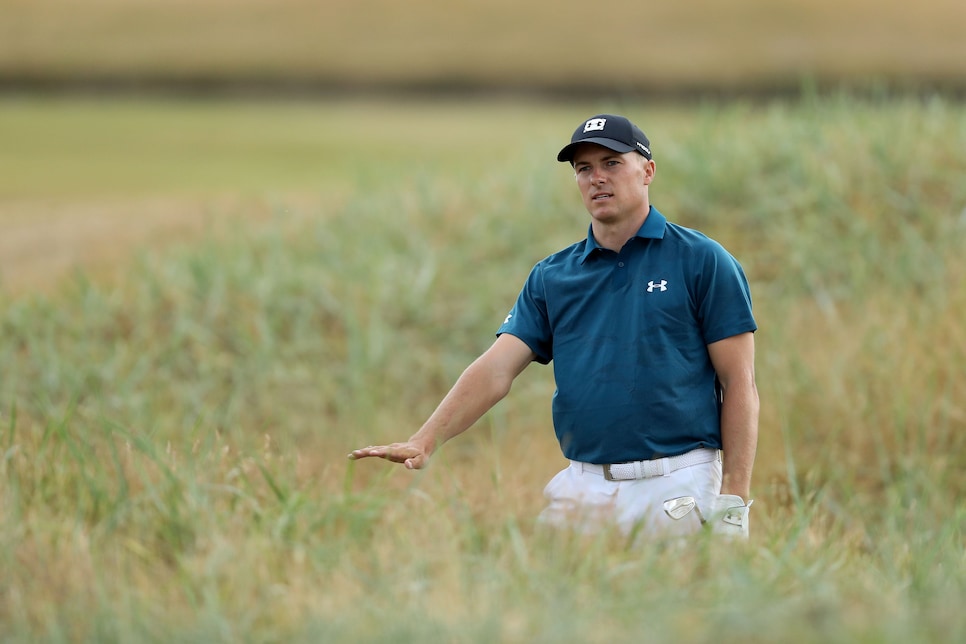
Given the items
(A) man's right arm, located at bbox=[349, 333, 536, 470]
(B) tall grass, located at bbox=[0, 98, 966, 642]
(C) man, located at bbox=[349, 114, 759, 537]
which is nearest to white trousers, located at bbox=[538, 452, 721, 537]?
(C) man, located at bbox=[349, 114, 759, 537]

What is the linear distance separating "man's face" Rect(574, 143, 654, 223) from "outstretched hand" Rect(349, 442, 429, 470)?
84 cm

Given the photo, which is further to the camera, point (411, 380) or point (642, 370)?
point (411, 380)

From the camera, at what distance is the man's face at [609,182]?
3461mm

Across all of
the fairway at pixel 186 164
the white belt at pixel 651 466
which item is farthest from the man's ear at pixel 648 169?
the fairway at pixel 186 164

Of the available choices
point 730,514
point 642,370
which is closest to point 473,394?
point 642,370

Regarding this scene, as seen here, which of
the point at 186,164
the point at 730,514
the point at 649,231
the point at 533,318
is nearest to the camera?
the point at 730,514

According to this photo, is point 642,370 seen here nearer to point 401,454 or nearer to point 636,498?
point 636,498

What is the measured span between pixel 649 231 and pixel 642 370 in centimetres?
41

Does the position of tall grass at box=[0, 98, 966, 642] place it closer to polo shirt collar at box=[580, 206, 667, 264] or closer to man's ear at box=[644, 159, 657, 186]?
polo shirt collar at box=[580, 206, 667, 264]

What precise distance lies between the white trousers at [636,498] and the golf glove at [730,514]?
0.05 meters

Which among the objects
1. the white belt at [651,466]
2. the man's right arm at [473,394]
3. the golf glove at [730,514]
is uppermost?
the man's right arm at [473,394]

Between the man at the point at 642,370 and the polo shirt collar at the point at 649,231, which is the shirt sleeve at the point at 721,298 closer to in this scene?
the man at the point at 642,370

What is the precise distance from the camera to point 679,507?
11.1ft

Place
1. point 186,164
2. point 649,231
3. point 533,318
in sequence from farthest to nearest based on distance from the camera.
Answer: point 186,164 → point 533,318 → point 649,231
